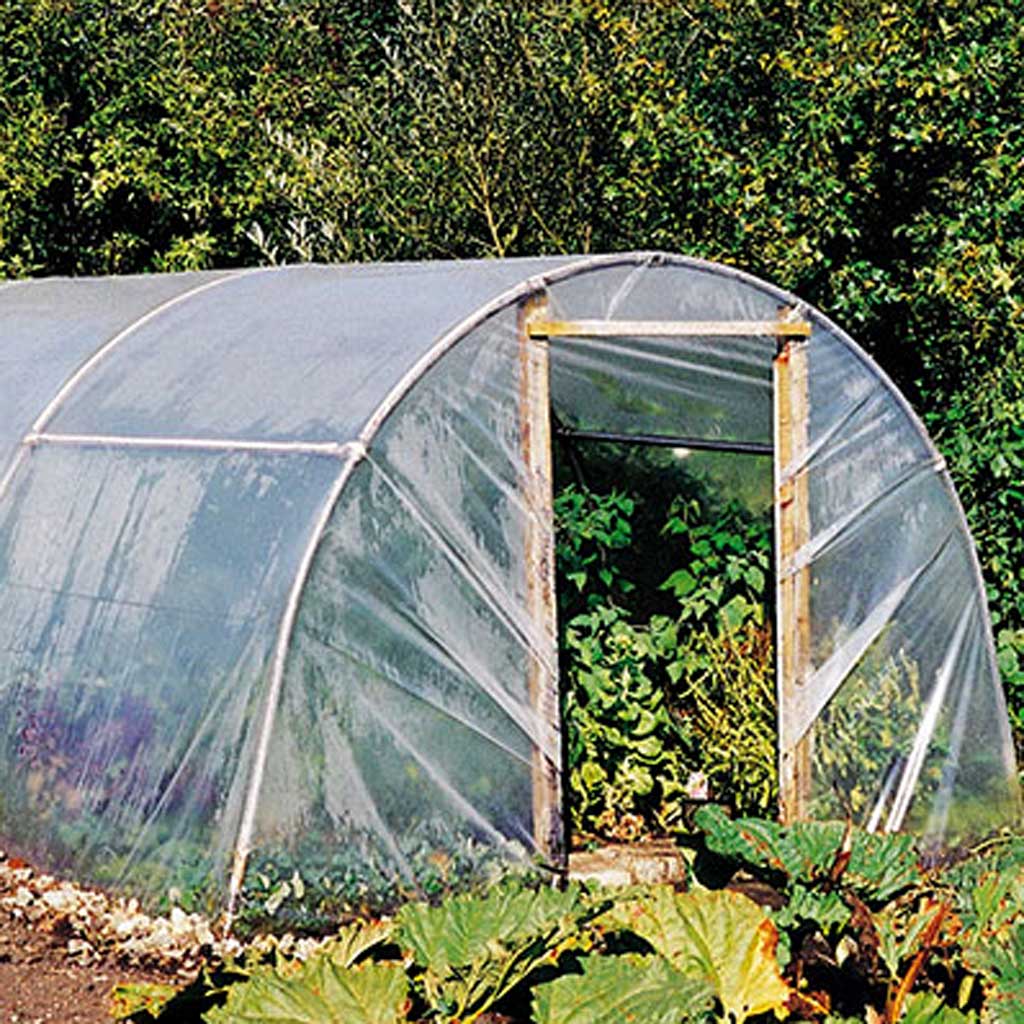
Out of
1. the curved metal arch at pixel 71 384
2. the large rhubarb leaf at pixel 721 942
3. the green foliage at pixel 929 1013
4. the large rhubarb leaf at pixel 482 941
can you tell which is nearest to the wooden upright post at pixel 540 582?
the curved metal arch at pixel 71 384

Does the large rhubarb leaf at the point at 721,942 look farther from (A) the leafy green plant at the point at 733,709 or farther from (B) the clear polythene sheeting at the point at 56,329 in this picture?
(B) the clear polythene sheeting at the point at 56,329

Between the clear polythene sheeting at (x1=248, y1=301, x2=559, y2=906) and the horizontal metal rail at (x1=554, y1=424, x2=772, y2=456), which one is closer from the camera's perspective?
the clear polythene sheeting at (x1=248, y1=301, x2=559, y2=906)

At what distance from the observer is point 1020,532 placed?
7473 millimetres

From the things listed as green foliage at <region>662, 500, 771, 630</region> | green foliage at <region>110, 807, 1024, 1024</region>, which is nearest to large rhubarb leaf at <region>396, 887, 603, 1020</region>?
green foliage at <region>110, 807, 1024, 1024</region>

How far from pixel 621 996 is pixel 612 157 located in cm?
809

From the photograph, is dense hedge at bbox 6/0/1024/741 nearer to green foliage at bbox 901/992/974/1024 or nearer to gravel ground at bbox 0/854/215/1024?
gravel ground at bbox 0/854/215/1024

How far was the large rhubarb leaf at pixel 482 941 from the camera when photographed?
293cm

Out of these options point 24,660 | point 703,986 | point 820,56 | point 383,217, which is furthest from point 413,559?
point 383,217

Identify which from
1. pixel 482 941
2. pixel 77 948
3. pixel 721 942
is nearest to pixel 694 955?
pixel 721 942

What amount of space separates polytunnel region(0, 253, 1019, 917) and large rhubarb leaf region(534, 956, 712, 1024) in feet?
7.85

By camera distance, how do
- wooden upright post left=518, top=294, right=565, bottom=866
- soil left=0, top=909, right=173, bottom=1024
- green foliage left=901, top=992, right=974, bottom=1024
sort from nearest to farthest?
green foliage left=901, top=992, right=974, bottom=1024, soil left=0, top=909, right=173, bottom=1024, wooden upright post left=518, top=294, right=565, bottom=866

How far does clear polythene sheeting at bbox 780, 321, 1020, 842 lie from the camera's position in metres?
6.50

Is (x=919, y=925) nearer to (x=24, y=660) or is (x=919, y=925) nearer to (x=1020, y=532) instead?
(x=24, y=660)

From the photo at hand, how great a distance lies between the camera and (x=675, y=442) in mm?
7035
